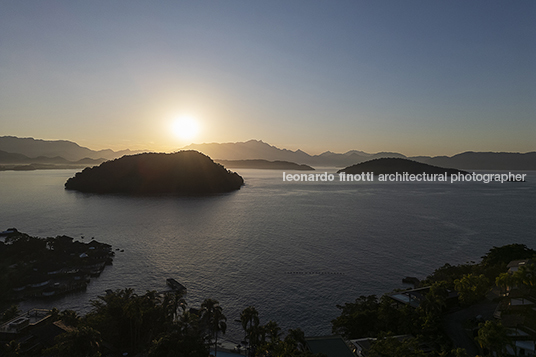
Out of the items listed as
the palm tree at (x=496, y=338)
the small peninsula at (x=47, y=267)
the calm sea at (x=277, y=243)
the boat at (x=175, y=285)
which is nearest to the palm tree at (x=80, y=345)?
the calm sea at (x=277, y=243)

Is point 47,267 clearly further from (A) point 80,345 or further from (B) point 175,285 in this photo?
(A) point 80,345

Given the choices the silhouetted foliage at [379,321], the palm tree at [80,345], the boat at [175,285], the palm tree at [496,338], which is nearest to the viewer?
the palm tree at [496,338]

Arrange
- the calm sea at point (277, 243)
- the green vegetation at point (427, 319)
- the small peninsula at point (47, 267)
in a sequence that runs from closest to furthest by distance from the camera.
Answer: the green vegetation at point (427, 319), the calm sea at point (277, 243), the small peninsula at point (47, 267)

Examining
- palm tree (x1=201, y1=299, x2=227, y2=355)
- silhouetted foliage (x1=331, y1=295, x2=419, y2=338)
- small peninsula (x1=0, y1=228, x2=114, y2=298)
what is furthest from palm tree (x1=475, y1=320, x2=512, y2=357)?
small peninsula (x1=0, y1=228, x2=114, y2=298)

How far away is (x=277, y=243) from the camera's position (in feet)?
275

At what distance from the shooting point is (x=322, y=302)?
163ft

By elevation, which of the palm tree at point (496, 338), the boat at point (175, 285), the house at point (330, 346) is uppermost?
the palm tree at point (496, 338)

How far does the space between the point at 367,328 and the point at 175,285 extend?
35.1 m

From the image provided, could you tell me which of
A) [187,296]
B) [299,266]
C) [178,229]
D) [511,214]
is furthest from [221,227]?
[511,214]

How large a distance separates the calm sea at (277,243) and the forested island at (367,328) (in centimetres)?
1054

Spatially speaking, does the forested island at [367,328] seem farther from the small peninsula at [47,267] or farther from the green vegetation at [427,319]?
the small peninsula at [47,267]

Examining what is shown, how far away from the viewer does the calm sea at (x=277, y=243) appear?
52281 mm

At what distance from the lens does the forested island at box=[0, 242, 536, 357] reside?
981 inches

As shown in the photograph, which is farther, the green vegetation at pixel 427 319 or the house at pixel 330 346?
the house at pixel 330 346
